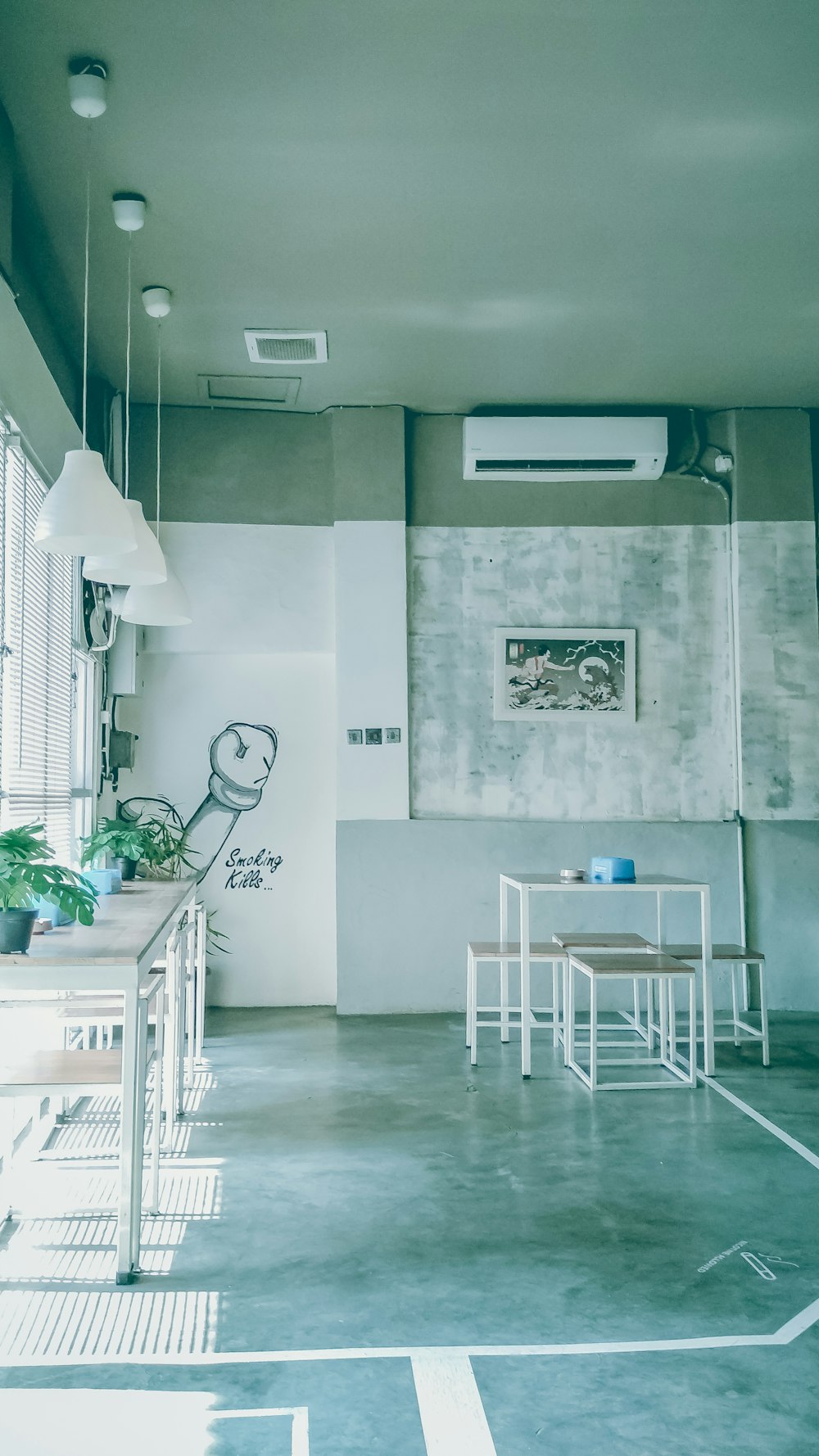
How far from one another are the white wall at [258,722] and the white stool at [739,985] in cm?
221

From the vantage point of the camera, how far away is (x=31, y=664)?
4.20 metres

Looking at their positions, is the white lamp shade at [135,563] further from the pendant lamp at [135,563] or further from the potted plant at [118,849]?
the potted plant at [118,849]

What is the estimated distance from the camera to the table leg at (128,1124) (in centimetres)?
271

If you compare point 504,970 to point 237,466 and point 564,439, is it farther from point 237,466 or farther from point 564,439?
point 237,466

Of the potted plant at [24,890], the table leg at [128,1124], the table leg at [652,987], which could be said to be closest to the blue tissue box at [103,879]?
the potted plant at [24,890]

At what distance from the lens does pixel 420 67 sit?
3385 mm

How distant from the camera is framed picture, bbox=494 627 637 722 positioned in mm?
6398

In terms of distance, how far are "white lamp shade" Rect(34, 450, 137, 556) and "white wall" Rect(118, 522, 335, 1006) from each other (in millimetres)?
3345

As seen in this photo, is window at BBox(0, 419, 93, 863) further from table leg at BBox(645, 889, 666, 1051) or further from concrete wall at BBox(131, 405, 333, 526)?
table leg at BBox(645, 889, 666, 1051)

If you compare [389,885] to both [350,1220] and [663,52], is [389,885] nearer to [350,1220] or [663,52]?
[350,1220]

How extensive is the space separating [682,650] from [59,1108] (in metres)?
4.25

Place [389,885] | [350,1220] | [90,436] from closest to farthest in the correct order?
1. [350,1220]
2. [90,436]
3. [389,885]

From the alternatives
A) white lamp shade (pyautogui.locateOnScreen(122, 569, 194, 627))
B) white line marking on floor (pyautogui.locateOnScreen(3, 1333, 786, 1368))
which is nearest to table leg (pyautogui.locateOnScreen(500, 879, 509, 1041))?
white lamp shade (pyautogui.locateOnScreen(122, 569, 194, 627))

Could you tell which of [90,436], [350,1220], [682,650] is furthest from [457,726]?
[350,1220]
